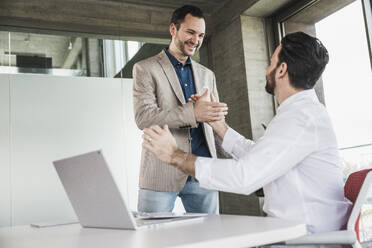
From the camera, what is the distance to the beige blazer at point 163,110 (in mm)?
2033

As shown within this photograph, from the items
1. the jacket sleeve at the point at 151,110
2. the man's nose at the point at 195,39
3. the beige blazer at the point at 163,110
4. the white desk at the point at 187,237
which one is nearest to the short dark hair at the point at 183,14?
the man's nose at the point at 195,39

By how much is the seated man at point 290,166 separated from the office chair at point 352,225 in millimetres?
43

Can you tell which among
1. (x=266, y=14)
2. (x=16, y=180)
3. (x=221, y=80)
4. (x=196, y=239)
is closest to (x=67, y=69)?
(x=16, y=180)

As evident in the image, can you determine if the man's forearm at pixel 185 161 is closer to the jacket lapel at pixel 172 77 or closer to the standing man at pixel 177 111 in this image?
the standing man at pixel 177 111

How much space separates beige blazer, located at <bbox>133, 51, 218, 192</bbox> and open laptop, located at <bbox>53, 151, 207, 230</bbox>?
0.77 metres

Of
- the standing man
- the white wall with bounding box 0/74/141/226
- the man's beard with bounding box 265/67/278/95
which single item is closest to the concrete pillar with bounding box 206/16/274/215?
the white wall with bounding box 0/74/141/226

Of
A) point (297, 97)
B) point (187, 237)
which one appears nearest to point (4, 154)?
point (297, 97)

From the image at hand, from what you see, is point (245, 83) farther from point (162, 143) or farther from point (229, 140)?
point (162, 143)

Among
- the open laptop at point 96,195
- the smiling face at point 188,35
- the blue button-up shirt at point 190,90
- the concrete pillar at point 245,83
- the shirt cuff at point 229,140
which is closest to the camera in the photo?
the open laptop at point 96,195

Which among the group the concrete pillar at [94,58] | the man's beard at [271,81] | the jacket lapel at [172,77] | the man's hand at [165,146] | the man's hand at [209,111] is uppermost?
the concrete pillar at [94,58]

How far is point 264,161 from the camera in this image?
1.18 meters

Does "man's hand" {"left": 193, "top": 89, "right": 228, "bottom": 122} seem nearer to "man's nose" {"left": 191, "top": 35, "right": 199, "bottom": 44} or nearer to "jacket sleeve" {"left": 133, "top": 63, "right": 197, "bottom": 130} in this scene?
"jacket sleeve" {"left": 133, "top": 63, "right": 197, "bottom": 130}

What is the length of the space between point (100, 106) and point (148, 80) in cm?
200

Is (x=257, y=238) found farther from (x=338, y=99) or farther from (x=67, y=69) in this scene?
(x=67, y=69)
